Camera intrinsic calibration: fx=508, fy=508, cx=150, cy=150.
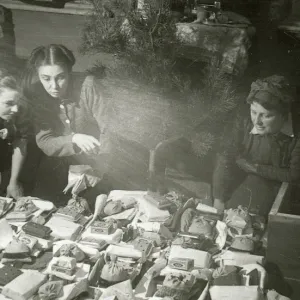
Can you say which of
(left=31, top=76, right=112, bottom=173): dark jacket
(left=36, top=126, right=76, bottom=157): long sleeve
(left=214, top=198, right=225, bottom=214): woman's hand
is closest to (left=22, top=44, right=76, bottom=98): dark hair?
(left=31, top=76, right=112, bottom=173): dark jacket

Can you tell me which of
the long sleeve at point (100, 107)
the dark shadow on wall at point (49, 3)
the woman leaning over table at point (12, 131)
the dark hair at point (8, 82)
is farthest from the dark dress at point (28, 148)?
the dark shadow on wall at point (49, 3)

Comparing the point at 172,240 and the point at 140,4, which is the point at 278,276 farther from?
the point at 140,4

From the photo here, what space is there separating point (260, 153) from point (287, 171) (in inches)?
9.6

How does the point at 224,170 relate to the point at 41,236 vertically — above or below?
above

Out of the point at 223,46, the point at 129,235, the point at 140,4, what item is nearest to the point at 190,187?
the point at 129,235

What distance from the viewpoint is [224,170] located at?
3.98 metres

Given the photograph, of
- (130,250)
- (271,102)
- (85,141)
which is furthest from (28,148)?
(271,102)

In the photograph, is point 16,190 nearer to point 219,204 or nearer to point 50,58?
point 50,58

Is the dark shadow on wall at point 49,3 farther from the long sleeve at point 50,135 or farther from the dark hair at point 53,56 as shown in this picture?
the long sleeve at point 50,135

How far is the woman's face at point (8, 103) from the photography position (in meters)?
4.20

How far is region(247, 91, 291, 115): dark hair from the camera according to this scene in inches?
145

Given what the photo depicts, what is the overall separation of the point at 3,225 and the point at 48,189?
24.0 inches

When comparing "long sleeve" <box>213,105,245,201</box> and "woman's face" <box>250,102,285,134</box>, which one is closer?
"woman's face" <box>250,102,285,134</box>

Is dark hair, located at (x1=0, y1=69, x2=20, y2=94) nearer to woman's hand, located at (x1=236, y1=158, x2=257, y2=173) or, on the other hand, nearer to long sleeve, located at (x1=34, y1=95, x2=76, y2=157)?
long sleeve, located at (x1=34, y1=95, x2=76, y2=157)
